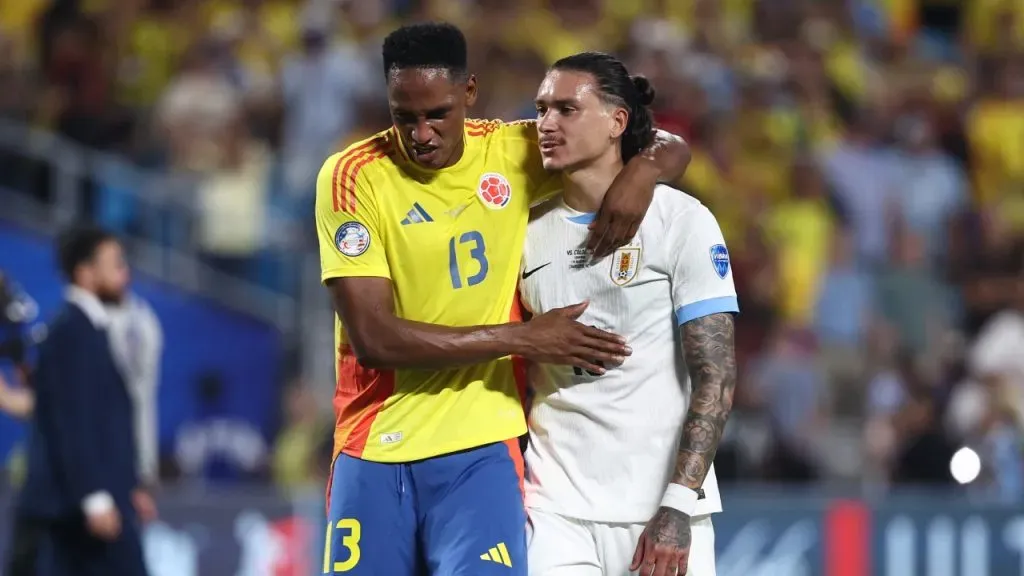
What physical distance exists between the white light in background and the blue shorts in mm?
6025

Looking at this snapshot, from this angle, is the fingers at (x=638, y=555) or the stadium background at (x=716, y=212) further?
the stadium background at (x=716, y=212)

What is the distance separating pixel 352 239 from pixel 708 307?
1.13 m

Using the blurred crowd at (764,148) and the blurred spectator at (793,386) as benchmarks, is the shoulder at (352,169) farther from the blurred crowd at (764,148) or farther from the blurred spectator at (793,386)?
the blurred spectator at (793,386)

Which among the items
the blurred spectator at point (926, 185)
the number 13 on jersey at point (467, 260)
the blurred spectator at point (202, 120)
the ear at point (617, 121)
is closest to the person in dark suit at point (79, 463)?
the number 13 on jersey at point (467, 260)

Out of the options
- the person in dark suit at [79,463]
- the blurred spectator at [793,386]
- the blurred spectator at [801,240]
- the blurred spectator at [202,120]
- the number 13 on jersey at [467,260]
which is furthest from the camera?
the blurred spectator at [202,120]

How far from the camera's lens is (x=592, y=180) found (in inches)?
204

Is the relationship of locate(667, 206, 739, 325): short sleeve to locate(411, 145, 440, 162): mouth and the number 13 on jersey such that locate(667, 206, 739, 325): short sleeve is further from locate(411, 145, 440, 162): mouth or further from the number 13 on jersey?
locate(411, 145, 440, 162): mouth

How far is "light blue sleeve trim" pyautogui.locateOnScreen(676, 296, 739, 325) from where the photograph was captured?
16.2 ft

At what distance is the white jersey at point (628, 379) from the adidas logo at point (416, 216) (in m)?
0.42

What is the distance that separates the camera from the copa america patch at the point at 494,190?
512 cm

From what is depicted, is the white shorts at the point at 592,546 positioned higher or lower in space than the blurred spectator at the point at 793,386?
lower

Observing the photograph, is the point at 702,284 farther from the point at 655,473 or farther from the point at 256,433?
the point at 256,433

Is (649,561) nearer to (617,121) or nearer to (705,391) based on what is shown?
(705,391)

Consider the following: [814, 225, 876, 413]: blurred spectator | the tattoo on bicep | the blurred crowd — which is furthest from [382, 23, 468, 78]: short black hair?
[814, 225, 876, 413]: blurred spectator
